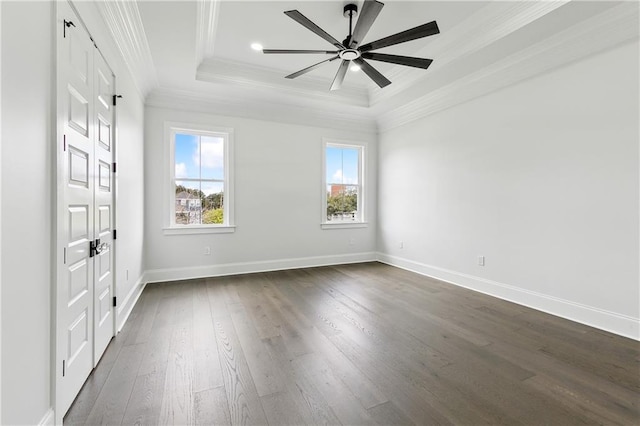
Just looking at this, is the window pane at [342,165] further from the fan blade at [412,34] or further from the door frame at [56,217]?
the door frame at [56,217]

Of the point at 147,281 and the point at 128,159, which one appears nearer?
the point at 128,159

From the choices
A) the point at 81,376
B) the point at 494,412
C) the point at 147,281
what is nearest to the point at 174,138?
the point at 147,281

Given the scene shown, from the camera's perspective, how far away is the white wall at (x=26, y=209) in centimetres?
113

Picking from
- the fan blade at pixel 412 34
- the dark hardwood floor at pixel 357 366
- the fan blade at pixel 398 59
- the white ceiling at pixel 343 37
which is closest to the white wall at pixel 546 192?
the white ceiling at pixel 343 37

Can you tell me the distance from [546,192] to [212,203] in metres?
4.55

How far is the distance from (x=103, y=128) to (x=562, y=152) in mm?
4369

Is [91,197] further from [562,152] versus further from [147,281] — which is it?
[562,152]

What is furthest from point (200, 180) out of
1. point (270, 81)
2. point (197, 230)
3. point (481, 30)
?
point (481, 30)

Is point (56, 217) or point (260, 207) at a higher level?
point (260, 207)

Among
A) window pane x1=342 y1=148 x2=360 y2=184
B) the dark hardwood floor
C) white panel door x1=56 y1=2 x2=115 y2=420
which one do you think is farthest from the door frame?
window pane x1=342 y1=148 x2=360 y2=184

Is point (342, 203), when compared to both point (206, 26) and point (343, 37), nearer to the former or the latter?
point (343, 37)

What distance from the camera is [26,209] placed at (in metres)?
1.27

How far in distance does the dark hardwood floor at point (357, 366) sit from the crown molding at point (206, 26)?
296cm

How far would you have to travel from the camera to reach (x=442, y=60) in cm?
361
